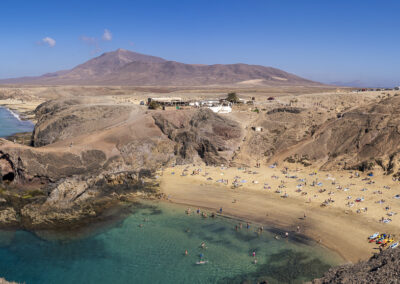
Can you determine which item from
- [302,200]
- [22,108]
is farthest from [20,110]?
[302,200]

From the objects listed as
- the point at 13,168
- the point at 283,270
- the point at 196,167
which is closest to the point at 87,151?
the point at 13,168

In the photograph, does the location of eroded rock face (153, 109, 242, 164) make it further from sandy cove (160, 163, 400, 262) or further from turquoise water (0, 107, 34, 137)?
turquoise water (0, 107, 34, 137)

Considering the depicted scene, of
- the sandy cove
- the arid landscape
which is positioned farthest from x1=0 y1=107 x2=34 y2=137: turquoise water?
the sandy cove

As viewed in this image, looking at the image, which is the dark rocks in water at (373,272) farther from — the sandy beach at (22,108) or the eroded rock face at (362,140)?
the sandy beach at (22,108)

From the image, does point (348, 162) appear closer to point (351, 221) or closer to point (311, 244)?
point (351, 221)

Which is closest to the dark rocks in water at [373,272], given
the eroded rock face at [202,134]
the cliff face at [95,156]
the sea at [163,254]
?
the sea at [163,254]

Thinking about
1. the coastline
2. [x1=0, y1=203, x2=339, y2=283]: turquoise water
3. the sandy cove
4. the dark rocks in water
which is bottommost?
[x1=0, y1=203, x2=339, y2=283]: turquoise water
